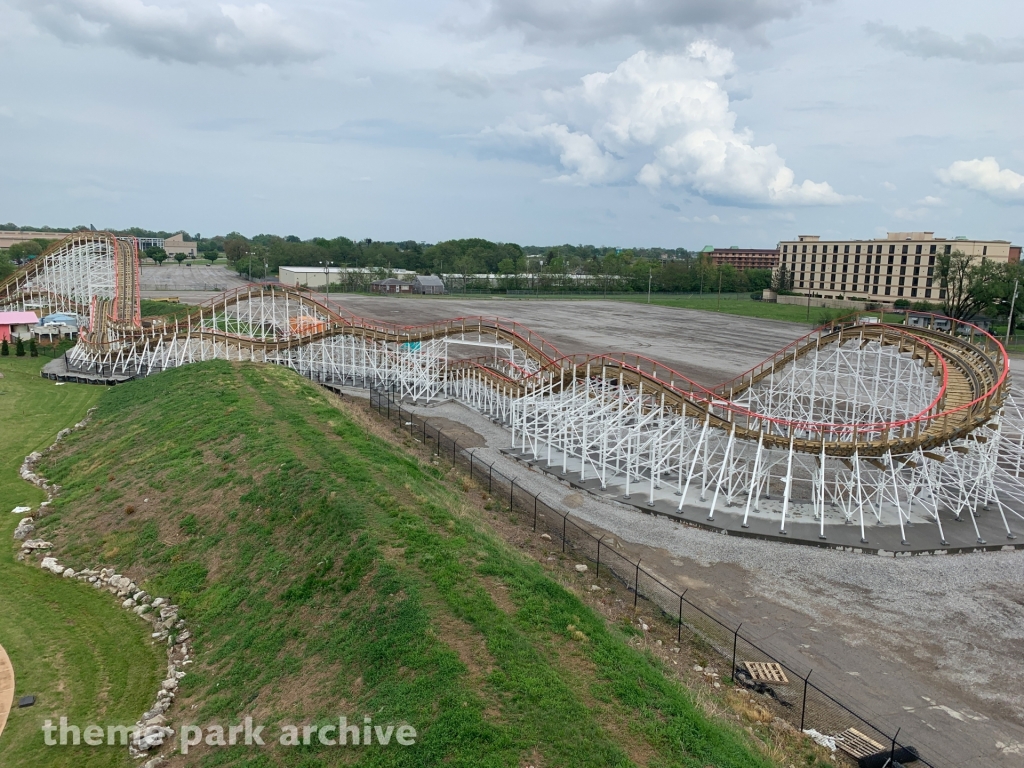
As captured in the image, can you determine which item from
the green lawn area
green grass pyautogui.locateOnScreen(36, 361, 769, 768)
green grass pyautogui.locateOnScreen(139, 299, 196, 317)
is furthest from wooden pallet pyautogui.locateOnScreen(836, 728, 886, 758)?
the green lawn area

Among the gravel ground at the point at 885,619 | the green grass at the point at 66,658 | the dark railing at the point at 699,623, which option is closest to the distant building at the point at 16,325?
the green grass at the point at 66,658

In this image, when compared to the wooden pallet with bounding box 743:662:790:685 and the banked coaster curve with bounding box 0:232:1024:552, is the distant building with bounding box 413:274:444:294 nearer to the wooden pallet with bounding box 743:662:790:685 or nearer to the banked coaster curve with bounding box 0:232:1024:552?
the banked coaster curve with bounding box 0:232:1024:552

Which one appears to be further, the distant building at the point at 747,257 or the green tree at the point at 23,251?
the distant building at the point at 747,257

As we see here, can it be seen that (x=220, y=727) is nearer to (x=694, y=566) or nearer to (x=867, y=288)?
(x=694, y=566)

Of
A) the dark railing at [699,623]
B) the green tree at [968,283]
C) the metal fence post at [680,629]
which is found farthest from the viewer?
the green tree at [968,283]

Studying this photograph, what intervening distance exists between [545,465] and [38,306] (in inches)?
2359

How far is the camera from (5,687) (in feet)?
42.6

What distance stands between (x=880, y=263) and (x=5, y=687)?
107277 millimetres

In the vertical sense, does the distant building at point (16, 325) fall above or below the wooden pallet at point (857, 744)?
above

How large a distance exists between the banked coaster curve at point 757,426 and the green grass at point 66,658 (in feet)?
49.2

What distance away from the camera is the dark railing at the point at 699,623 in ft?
38.9

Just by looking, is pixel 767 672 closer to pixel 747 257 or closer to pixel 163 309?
pixel 163 309

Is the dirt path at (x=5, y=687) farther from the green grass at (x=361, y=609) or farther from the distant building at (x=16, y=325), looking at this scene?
the distant building at (x=16, y=325)

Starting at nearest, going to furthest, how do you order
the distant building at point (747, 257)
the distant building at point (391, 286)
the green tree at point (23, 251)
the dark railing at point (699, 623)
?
1. the dark railing at point (699, 623)
2. the distant building at point (391, 286)
3. the green tree at point (23, 251)
4. the distant building at point (747, 257)
